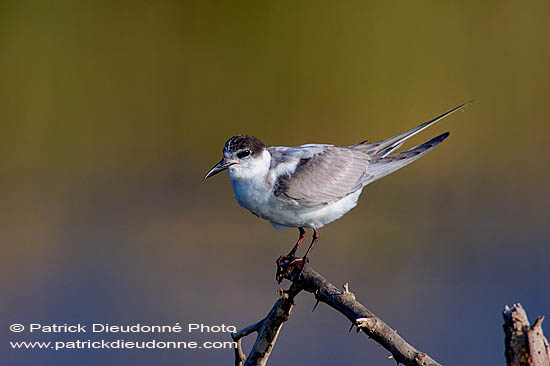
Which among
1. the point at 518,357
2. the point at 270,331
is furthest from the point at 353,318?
the point at 518,357

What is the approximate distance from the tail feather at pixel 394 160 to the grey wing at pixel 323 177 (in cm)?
3

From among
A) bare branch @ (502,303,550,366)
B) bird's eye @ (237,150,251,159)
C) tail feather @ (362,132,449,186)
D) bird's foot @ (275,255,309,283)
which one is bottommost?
bird's foot @ (275,255,309,283)

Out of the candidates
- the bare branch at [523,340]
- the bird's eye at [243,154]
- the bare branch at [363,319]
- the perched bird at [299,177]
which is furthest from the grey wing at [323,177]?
the bare branch at [523,340]

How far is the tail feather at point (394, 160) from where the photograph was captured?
263 centimetres

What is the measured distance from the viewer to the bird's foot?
2.28 metres

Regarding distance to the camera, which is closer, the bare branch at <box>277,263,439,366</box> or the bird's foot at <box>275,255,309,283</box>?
the bare branch at <box>277,263,439,366</box>

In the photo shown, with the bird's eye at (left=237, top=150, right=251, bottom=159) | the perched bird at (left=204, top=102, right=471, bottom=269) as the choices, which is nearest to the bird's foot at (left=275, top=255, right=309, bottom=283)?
the perched bird at (left=204, top=102, right=471, bottom=269)

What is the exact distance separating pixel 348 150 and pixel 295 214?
0.50m

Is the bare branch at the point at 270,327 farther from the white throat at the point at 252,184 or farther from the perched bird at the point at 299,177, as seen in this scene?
the white throat at the point at 252,184

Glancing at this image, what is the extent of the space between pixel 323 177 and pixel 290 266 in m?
0.40

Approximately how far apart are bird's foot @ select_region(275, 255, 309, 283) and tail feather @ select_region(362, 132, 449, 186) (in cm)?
51

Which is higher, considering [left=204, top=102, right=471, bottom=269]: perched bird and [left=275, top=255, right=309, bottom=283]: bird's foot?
[left=204, top=102, right=471, bottom=269]: perched bird

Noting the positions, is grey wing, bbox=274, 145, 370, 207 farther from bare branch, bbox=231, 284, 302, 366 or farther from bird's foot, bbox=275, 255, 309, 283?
bare branch, bbox=231, 284, 302, 366

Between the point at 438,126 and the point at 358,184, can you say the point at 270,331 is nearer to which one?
the point at 358,184
